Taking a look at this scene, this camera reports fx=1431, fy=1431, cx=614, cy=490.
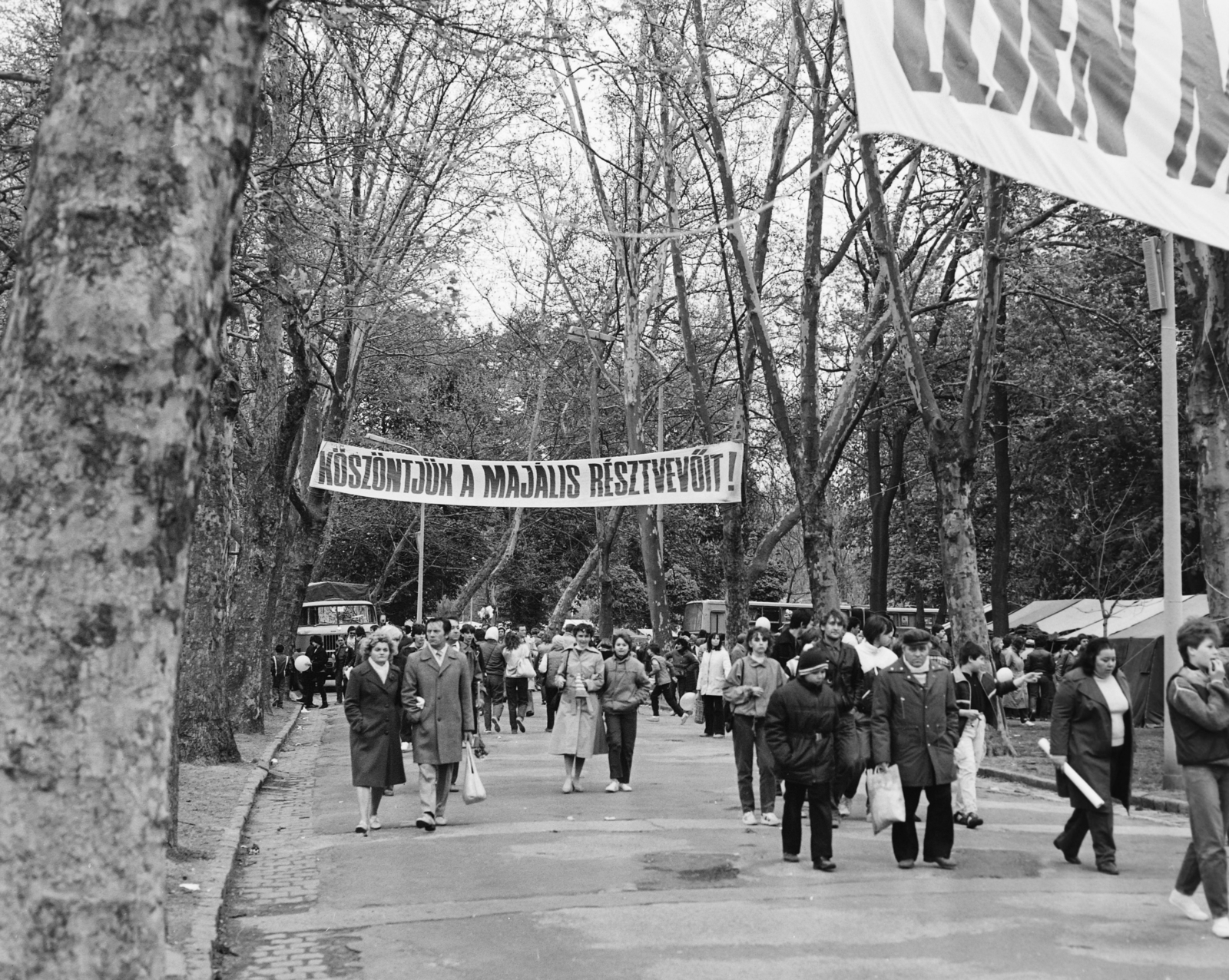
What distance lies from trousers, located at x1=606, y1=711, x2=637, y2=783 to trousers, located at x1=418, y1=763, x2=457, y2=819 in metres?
2.66

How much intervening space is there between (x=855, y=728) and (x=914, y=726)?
2.20 feet

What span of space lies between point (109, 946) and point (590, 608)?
66532mm

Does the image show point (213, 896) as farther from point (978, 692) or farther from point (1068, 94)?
point (978, 692)

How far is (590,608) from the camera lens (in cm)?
6975

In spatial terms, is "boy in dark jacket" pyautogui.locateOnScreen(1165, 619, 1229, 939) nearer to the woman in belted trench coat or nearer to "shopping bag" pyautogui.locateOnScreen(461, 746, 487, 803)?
"shopping bag" pyautogui.locateOnScreen(461, 746, 487, 803)

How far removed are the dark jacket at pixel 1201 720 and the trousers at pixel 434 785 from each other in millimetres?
6304

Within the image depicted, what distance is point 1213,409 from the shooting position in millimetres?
15625

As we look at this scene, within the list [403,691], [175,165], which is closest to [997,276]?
[403,691]

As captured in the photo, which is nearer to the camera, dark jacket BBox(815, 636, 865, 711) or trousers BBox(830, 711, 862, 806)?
trousers BBox(830, 711, 862, 806)

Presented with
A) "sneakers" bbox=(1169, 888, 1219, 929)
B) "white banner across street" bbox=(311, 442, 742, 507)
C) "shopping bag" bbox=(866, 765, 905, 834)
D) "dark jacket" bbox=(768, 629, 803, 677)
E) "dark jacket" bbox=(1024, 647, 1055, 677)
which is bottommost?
"sneakers" bbox=(1169, 888, 1219, 929)

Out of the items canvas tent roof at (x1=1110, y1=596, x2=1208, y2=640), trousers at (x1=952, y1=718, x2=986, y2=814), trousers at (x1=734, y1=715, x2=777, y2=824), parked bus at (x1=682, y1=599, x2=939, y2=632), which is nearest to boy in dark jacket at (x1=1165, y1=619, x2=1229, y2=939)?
trousers at (x1=952, y1=718, x2=986, y2=814)

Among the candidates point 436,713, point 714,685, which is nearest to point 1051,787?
point 436,713

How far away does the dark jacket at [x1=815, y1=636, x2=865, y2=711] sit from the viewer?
39.2 feet

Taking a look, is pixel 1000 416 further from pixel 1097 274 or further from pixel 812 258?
pixel 812 258
